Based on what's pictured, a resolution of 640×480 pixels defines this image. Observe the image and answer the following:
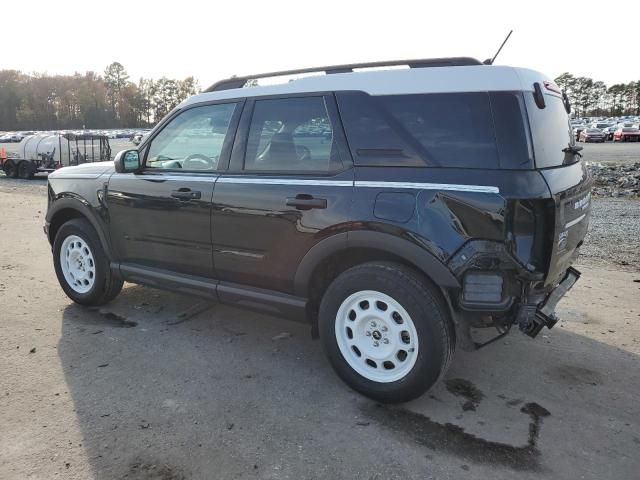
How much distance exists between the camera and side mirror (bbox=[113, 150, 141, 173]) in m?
4.44

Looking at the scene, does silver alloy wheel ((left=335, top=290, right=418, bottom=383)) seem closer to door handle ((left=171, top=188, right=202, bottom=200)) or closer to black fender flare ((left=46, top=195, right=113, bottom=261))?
door handle ((left=171, top=188, right=202, bottom=200))

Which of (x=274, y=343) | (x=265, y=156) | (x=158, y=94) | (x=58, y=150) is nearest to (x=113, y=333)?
(x=274, y=343)

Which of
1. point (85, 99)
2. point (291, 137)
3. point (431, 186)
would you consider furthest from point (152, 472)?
point (85, 99)

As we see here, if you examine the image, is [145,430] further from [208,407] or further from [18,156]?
[18,156]

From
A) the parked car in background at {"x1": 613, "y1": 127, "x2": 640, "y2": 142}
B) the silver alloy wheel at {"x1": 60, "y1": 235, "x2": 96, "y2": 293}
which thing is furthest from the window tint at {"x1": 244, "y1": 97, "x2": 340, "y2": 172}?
the parked car in background at {"x1": 613, "y1": 127, "x2": 640, "y2": 142}

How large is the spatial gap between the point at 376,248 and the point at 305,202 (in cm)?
60

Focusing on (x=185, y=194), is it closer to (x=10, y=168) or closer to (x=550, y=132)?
(x=550, y=132)

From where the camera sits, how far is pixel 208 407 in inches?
128

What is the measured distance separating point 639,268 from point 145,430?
601cm

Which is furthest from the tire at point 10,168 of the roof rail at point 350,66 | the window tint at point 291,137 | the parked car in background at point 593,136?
the parked car in background at point 593,136

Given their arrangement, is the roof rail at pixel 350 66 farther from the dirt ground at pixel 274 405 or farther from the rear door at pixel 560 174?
the dirt ground at pixel 274 405

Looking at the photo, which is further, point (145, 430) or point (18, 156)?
point (18, 156)

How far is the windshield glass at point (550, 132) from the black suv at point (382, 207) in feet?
0.06

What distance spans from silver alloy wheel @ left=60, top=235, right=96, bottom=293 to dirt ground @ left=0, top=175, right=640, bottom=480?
275 mm
